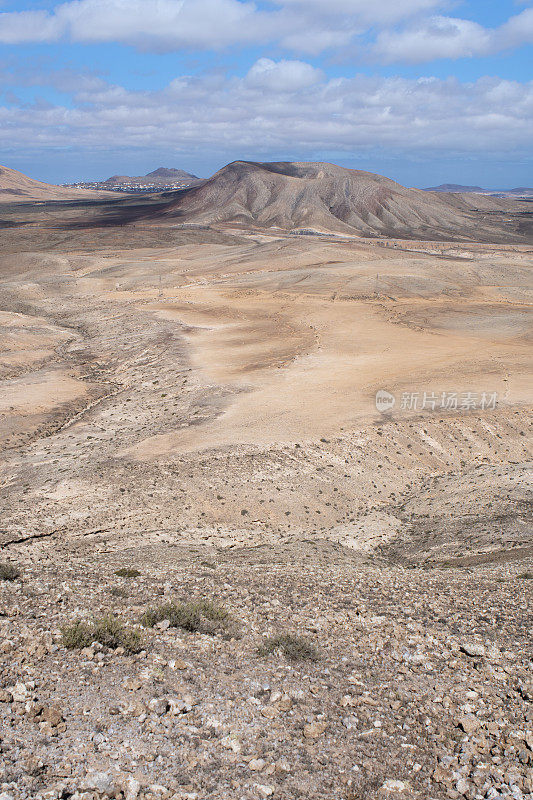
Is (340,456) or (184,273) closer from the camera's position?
(340,456)

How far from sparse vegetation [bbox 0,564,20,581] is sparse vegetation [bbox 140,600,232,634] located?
300 centimetres

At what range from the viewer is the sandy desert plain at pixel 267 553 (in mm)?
7242

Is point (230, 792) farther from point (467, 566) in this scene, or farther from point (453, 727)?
point (467, 566)

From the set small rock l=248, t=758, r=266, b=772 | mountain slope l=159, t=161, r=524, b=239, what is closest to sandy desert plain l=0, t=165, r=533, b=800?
small rock l=248, t=758, r=266, b=772

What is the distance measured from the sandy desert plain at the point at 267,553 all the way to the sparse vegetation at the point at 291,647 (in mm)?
39

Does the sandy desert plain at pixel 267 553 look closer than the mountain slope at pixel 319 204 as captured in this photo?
Yes

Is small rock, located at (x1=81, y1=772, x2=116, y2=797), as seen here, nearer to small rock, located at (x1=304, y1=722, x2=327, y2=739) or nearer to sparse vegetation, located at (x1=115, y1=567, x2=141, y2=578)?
small rock, located at (x1=304, y1=722, x2=327, y2=739)

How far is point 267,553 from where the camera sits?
15.9m

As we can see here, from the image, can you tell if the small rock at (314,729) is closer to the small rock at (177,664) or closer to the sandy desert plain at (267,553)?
the sandy desert plain at (267,553)

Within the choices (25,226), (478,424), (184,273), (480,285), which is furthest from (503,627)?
(25,226)

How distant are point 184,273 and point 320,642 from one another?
202 ft

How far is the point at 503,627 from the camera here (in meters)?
10.4

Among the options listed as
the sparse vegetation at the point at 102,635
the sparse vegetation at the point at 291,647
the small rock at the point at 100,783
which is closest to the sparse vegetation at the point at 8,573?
the sparse vegetation at the point at 102,635

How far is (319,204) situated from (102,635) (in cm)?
11911
